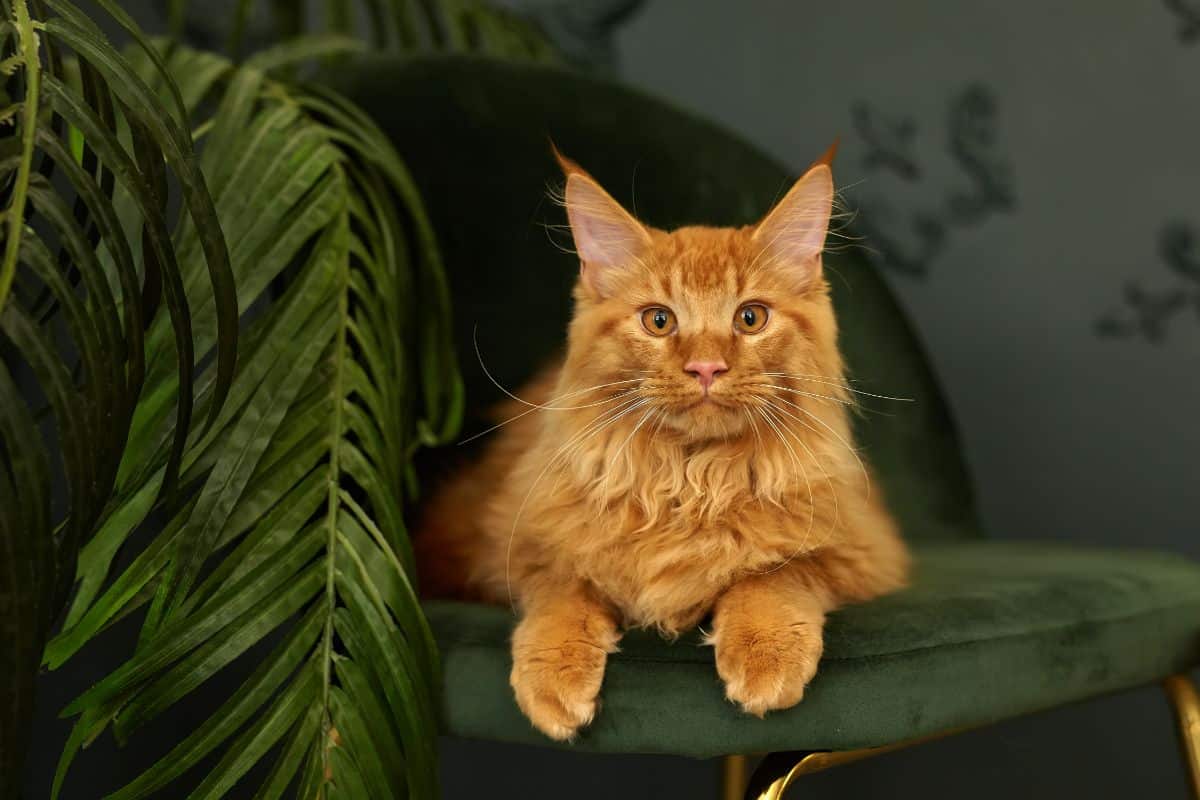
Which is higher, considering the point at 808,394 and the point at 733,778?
the point at 808,394

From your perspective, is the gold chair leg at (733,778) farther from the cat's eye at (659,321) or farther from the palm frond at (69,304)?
the palm frond at (69,304)

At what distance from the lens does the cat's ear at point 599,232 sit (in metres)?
0.98

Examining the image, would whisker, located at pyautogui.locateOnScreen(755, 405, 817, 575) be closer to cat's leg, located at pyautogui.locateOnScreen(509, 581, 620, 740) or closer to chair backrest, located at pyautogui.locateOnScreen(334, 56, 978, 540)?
cat's leg, located at pyautogui.locateOnScreen(509, 581, 620, 740)

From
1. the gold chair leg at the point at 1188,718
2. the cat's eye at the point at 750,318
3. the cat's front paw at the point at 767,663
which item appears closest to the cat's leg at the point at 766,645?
the cat's front paw at the point at 767,663

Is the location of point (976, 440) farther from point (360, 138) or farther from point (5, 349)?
point (5, 349)

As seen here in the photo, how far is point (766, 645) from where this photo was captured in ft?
2.89

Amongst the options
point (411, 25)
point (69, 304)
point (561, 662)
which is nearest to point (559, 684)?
point (561, 662)

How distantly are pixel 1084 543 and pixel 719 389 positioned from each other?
1.35m

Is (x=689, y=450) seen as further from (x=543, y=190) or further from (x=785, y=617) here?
(x=543, y=190)

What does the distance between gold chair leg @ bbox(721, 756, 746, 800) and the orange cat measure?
0.66 meters

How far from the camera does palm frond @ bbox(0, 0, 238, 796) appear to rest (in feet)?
2.30

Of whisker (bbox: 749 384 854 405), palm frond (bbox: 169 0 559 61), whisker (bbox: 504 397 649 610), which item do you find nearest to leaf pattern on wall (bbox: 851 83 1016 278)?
palm frond (bbox: 169 0 559 61)

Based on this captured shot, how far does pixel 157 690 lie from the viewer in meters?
0.93

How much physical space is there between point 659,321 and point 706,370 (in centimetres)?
9
